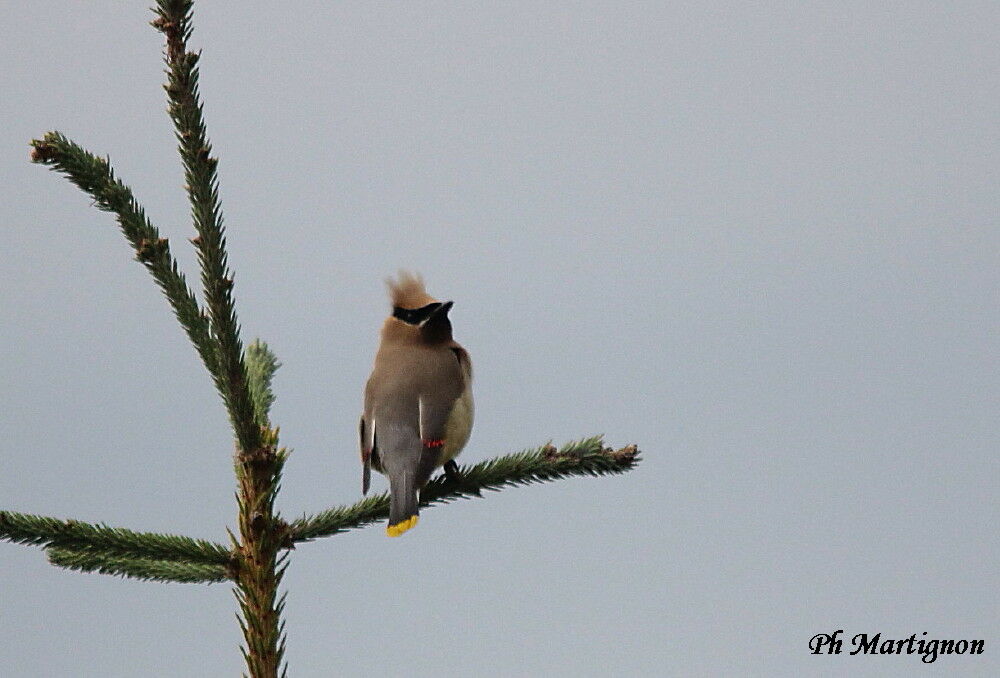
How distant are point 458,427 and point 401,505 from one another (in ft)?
2.49

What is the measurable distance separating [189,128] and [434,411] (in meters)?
2.07

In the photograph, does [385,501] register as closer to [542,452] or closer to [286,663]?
[542,452]

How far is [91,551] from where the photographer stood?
3.16 meters

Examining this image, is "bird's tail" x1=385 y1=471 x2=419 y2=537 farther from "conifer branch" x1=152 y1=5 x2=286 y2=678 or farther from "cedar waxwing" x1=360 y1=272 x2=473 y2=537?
"conifer branch" x1=152 y1=5 x2=286 y2=678

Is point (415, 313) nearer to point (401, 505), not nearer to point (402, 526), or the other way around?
point (401, 505)

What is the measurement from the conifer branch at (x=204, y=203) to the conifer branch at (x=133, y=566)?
0.42 metres

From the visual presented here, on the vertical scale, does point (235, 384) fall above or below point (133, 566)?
above

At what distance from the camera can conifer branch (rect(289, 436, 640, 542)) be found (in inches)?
144

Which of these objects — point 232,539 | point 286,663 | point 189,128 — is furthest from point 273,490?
point 189,128

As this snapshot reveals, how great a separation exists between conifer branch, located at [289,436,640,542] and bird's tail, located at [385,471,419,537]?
0.10 feet

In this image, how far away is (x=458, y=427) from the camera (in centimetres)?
483

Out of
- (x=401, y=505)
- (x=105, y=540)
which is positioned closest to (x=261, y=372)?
(x=401, y=505)

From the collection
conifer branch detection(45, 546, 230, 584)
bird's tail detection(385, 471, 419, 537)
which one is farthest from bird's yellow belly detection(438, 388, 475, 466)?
conifer branch detection(45, 546, 230, 584)

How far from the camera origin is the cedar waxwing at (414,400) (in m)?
4.52
